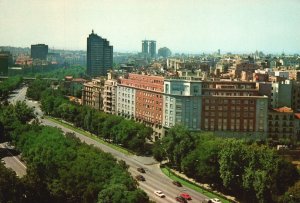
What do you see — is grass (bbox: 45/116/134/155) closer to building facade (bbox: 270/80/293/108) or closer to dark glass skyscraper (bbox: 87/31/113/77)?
building facade (bbox: 270/80/293/108)

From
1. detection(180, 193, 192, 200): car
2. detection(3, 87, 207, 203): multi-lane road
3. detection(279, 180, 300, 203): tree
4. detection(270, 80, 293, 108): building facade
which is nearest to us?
detection(279, 180, 300, 203): tree

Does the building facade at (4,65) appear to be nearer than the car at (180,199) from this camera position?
No

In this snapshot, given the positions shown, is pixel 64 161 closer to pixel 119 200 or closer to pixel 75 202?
pixel 75 202

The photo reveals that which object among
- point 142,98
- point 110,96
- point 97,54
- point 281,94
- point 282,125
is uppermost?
point 97,54

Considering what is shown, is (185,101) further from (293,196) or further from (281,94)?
(293,196)

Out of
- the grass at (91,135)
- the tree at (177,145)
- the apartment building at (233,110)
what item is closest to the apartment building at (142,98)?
the grass at (91,135)

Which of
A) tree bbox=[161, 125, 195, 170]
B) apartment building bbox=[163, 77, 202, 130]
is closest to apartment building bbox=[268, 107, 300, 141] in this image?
apartment building bbox=[163, 77, 202, 130]

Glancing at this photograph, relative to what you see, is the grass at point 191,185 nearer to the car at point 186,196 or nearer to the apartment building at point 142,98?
the car at point 186,196

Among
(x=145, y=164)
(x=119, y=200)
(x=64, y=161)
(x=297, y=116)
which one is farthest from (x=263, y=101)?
(x=119, y=200)

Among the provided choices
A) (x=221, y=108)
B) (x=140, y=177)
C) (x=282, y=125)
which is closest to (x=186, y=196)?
(x=140, y=177)
